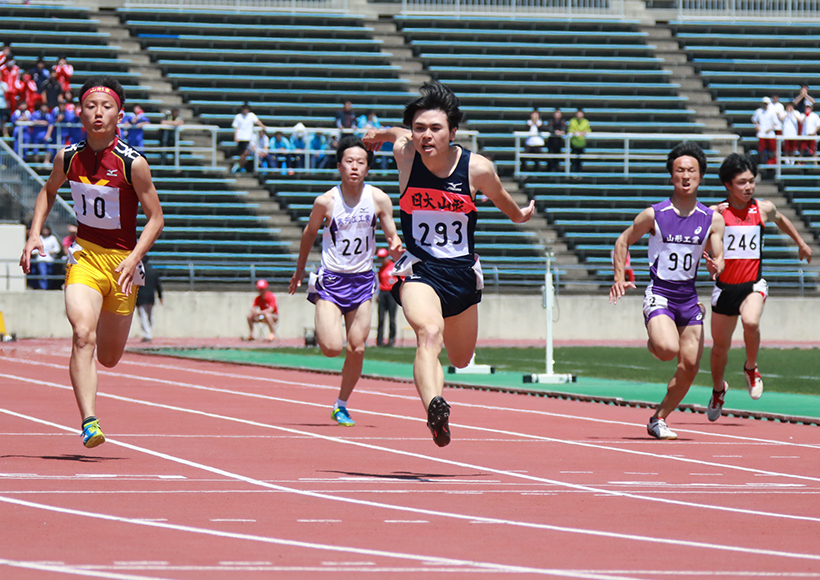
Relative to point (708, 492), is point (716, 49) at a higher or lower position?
higher

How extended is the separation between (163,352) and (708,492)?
18.2 meters

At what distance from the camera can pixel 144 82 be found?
36.0 metres

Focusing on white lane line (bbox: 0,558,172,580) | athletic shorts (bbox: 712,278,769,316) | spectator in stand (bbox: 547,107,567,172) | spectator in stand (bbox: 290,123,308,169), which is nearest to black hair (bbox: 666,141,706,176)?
athletic shorts (bbox: 712,278,769,316)

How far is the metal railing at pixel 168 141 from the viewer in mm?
31844

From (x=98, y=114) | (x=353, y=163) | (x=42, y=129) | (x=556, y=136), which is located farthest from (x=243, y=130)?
(x=98, y=114)

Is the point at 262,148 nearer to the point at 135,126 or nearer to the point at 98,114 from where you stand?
the point at 135,126

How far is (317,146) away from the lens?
34156 millimetres

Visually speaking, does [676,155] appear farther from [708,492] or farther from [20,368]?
[20,368]

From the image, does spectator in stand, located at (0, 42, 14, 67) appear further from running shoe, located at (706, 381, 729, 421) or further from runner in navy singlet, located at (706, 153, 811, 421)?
running shoe, located at (706, 381, 729, 421)

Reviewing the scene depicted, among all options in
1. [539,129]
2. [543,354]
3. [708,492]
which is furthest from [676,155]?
[539,129]

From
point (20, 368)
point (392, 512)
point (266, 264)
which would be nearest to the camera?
point (392, 512)

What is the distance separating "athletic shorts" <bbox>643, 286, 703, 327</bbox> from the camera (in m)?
11.4

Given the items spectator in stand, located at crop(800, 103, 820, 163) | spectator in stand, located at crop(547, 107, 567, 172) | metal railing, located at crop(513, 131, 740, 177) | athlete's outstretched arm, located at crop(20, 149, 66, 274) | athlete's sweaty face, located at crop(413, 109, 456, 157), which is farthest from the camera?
spectator in stand, located at crop(800, 103, 820, 163)

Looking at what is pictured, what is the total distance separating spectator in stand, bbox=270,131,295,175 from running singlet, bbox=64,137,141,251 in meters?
24.2
